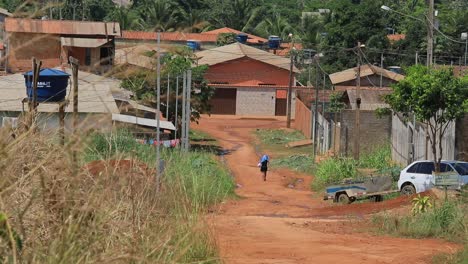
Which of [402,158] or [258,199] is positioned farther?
[402,158]

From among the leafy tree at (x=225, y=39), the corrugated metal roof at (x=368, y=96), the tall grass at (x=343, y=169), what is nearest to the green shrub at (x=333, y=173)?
the tall grass at (x=343, y=169)

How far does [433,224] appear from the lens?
18016 millimetres

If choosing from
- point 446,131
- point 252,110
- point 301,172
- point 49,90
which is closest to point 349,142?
point 301,172

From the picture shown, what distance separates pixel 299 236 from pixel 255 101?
5178 centimetres

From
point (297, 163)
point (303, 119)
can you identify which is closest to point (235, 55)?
point (303, 119)

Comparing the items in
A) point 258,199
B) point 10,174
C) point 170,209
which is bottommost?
point 258,199

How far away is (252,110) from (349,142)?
29.7m

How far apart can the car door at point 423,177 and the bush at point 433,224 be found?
22.1 ft

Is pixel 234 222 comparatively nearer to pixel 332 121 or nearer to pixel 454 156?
pixel 454 156

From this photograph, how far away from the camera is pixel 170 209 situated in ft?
26.3

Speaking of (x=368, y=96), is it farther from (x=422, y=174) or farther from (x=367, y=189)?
(x=422, y=174)

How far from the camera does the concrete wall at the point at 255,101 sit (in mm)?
68250

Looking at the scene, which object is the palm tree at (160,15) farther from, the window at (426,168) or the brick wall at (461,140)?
the brick wall at (461,140)

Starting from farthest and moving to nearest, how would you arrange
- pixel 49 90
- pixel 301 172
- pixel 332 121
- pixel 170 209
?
pixel 332 121, pixel 301 172, pixel 49 90, pixel 170 209
